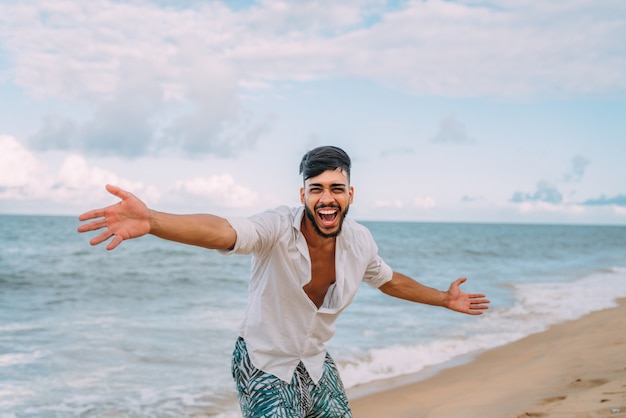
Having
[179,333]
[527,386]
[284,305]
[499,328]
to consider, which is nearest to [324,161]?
[284,305]

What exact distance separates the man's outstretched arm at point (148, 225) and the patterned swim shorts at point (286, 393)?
0.76 meters

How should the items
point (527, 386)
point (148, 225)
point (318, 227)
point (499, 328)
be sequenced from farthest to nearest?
point (499, 328) < point (527, 386) < point (318, 227) < point (148, 225)

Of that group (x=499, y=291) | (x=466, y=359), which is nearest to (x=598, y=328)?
(x=466, y=359)

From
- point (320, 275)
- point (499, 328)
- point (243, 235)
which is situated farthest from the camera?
point (499, 328)

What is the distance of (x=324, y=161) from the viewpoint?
3.23 meters

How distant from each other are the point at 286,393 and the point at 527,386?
12.8 feet

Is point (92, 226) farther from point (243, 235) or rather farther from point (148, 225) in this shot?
point (243, 235)

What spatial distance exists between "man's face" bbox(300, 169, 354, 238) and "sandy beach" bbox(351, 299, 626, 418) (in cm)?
277

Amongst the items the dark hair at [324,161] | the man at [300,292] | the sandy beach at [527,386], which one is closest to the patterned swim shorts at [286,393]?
the man at [300,292]

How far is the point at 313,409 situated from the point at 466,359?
5.17 meters

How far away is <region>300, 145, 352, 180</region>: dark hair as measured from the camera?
127 inches

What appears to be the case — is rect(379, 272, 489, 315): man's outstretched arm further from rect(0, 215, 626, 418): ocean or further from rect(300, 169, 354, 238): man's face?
rect(0, 215, 626, 418): ocean

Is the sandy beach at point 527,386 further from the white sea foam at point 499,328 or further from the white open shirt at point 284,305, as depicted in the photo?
the white open shirt at point 284,305

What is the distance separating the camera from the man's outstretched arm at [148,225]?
8.12 feet
